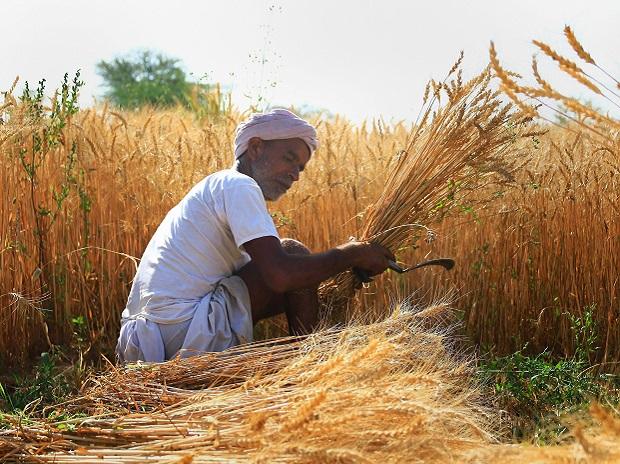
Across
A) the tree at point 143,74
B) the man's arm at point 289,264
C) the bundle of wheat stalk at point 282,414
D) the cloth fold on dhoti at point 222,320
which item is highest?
the tree at point 143,74

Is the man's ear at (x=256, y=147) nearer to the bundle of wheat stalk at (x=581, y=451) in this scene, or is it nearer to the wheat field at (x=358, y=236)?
the wheat field at (x=358, y=236)

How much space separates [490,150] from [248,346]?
3.80ft

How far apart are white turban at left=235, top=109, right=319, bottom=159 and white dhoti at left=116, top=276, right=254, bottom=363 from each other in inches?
19.5

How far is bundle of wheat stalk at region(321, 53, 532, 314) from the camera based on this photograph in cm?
345

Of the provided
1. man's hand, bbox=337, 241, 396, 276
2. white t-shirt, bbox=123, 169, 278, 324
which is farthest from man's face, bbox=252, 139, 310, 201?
man's hand, bbox=337, 241, 396, 276

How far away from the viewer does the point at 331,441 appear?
2.01m

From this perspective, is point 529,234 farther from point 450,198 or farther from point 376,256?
point 376,256

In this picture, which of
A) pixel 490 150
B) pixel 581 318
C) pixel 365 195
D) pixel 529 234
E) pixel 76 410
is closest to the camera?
pixel 76 410

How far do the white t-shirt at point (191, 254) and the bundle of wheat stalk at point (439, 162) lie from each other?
18.9 inches

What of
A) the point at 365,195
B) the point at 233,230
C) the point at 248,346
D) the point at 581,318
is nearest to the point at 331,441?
the point at 248,346

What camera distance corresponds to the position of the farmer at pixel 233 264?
312cm

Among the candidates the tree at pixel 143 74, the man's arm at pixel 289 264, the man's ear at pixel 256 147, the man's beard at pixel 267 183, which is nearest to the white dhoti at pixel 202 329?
the man's arm at pixel 289 264

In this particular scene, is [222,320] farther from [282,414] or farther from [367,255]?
[282,414]

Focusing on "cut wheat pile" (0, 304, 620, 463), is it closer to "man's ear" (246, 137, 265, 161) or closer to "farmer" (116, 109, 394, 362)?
"farmer" (116, 109, 394, 362)
